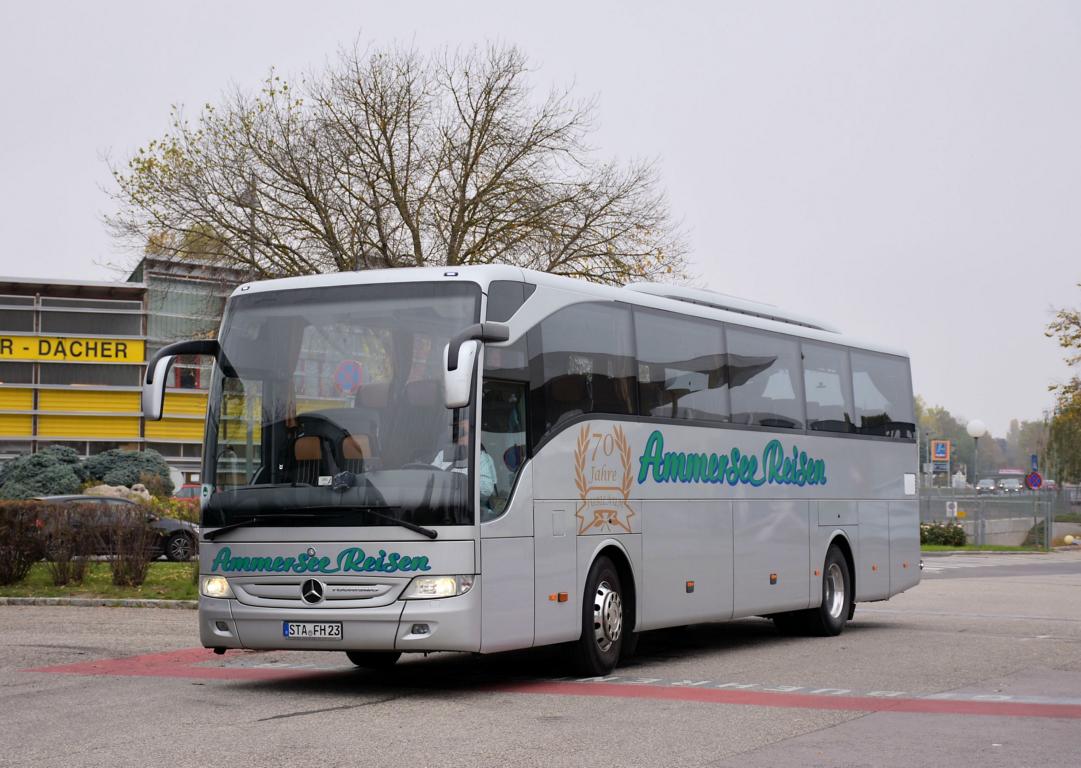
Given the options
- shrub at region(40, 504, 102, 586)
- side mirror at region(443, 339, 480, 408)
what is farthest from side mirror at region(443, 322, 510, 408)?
shrub at region(40, 504, 102, 586)

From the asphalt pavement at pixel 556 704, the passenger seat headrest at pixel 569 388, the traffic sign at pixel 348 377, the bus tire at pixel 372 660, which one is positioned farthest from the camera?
the bus tire at pixel 372 660

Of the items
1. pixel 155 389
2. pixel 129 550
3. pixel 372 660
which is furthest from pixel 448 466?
pixel 129 550

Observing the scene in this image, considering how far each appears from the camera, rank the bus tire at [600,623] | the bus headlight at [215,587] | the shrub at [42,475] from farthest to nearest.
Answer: the shrub at [42,475] → the bus tire at [600,623] → the bus headlight at [215,587]

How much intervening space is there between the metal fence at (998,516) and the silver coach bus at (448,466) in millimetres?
37603

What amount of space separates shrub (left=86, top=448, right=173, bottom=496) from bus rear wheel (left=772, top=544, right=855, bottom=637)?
33282mm

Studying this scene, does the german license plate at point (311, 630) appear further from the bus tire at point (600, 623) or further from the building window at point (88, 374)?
the building window at point (88, 374)

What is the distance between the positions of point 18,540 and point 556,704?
14.8 m

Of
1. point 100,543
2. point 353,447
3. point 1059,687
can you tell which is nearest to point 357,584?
point 353,447

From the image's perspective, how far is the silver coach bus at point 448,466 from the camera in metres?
11.8

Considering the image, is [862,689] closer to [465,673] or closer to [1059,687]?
[1059,687]

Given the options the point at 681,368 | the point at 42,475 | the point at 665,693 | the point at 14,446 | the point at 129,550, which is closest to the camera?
the point at 665,693

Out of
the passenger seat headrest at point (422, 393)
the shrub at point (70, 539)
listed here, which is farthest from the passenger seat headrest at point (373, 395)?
the shrub at point (70, 539)

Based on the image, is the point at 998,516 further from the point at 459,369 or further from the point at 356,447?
the point at 459,369

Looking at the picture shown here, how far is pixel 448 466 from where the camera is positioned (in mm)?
11797
